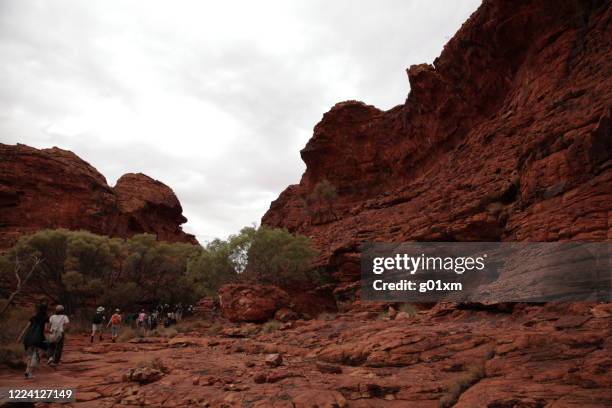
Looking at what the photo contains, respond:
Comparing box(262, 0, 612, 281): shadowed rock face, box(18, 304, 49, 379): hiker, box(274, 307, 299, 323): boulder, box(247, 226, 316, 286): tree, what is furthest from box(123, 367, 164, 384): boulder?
box(247, 226, 316, 286): tree

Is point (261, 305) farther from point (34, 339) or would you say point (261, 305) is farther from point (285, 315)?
point (34, 339)

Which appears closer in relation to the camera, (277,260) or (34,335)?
(34,335)

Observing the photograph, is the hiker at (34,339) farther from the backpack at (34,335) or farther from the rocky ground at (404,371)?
the rocky ground at (404,371)

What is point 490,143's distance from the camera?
27703mm

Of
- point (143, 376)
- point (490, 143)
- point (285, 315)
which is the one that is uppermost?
point (490, 143)

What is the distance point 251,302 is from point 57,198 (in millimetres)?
32824

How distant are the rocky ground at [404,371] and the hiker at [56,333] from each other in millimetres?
485

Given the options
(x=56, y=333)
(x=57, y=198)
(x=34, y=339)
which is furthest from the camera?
(x=57, y=198)

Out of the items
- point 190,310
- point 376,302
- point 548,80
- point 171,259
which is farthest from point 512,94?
point 190,310

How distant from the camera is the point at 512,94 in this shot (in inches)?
1140

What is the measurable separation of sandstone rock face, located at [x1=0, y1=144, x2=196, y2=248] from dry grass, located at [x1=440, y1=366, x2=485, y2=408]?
41.5 m

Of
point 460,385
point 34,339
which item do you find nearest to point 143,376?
point 34,339

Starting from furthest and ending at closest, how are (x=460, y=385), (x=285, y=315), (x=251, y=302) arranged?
(x=251, y=302)
(x=285, y=315)
(x=460, y=385)

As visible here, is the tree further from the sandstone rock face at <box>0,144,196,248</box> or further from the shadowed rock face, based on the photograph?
the sandstone rock face at <box>0,144,196,248</box>
